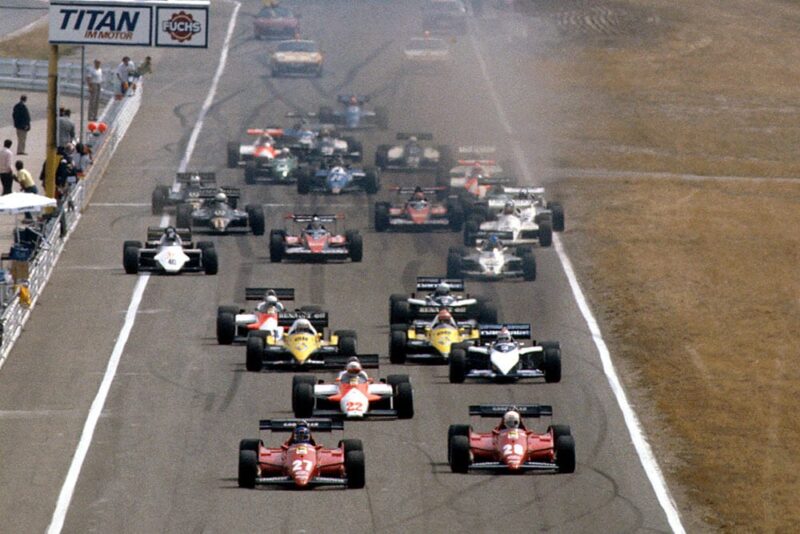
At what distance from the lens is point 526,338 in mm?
40000

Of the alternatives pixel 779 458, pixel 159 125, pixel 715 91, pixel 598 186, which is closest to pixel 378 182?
pixel 598 186

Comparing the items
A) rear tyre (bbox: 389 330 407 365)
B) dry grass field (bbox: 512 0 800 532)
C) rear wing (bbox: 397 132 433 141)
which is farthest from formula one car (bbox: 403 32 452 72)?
rear tyre (bbox: 389 330 407 365)

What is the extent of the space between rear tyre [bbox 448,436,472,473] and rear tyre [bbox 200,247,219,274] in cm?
1427

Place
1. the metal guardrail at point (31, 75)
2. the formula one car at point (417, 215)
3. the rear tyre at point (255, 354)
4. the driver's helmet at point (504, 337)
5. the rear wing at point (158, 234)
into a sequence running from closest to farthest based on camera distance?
the driver's helmet at point (504, 337), the rear tyre at point (255, 354), the rear wing at point (158, 234), the formula one car at point (417, 215), the metal guardrail at point (31, 75)

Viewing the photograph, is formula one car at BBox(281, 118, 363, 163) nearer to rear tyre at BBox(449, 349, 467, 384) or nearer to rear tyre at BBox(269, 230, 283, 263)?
rear tyre at BBox(269, 230, 283, 263)

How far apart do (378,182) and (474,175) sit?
2.90 m

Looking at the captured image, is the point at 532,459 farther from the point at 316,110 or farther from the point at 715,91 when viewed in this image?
the point at 715,91

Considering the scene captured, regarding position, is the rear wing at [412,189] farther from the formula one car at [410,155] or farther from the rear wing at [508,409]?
the rear wing at [508,409]

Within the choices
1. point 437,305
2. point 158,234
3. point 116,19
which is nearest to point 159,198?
point 116,19

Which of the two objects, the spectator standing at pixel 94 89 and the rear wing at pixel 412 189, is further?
the spectator standing at pixel 94 89

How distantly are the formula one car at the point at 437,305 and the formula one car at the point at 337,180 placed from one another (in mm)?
14520

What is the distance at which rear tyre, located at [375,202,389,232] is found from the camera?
53906 millimetres

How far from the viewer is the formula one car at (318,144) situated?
204 feet

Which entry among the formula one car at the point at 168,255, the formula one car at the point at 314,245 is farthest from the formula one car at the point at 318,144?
the formula one car at the point at 168,255
